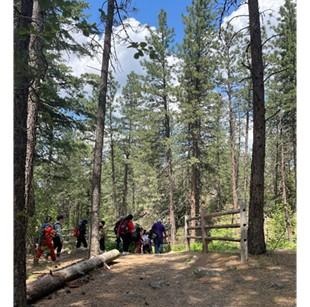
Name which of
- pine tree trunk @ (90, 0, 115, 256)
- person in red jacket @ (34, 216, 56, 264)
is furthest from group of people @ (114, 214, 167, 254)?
person in red jacket @ (34, 216, 56, 264)

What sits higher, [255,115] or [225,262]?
[255,115]

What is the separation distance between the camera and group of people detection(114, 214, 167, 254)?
46.5 ft

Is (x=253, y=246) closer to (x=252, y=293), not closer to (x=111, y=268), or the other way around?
(x=252, y=293)

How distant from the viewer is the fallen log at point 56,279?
618 centimetres

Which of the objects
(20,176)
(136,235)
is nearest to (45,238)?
(136,235)

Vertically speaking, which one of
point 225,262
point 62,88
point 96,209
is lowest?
point 225,262

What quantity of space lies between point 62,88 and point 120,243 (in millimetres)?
6965

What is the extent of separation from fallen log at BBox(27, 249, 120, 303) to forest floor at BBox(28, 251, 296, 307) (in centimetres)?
12

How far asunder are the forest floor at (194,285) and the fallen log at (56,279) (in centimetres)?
12

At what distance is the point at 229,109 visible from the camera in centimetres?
2802
